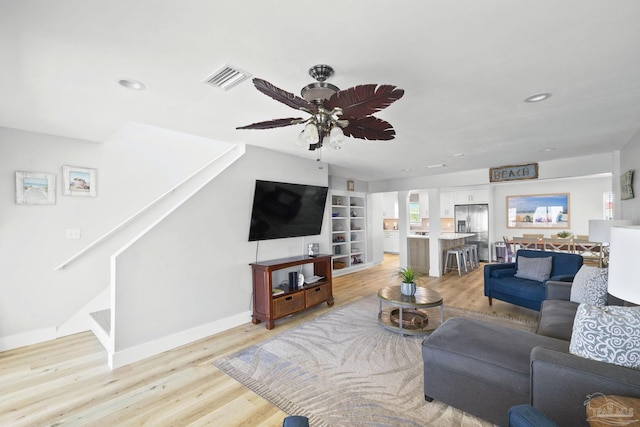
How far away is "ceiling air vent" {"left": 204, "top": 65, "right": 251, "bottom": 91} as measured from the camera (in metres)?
1.87

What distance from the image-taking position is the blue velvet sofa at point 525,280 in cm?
359

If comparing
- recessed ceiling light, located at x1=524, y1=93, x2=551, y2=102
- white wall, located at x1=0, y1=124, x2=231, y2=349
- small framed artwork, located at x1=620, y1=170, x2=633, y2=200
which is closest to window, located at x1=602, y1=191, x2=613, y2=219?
small framed artwork, located at x1=620, y1=170, x2=633, y2=200

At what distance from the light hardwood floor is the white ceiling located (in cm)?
242

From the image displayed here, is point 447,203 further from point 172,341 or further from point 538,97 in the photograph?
point 172,341

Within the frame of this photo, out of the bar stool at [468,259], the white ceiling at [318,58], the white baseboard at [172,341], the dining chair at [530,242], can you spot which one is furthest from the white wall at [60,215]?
the dining chair at [530,242]

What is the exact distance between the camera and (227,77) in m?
1.96

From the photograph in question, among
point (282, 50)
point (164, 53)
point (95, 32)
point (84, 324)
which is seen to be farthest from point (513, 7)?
point (84, 324)

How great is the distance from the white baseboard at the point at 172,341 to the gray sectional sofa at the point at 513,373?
7.95ft

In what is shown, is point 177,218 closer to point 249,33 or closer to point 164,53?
point 164,53

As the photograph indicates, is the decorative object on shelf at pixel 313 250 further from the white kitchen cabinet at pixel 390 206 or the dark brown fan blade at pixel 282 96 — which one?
the white kitchen cabinet at pixel 390 206

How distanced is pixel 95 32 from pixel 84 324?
3.54 m

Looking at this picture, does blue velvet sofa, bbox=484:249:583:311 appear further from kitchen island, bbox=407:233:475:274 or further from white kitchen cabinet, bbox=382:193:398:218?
white kitchen cabinet, bbox=382:193:398:218

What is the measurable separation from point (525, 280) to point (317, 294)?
301cm

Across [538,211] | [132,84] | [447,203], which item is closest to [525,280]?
[538,211]
